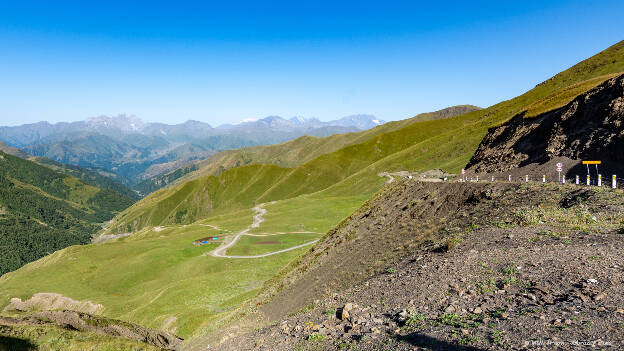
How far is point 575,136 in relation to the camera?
41.8 m

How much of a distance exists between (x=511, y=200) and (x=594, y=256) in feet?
31.6

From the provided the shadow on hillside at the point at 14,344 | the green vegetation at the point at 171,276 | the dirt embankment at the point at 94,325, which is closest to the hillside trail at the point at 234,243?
the green vegetation at the point at 171,276

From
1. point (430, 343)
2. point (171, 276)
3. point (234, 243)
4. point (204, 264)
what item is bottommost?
point (171, 276)

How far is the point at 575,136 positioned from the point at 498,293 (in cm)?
4188

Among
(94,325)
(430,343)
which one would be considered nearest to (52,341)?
(94,325)

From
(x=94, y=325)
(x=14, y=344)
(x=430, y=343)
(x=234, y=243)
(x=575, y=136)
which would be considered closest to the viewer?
(x=430, y=343)

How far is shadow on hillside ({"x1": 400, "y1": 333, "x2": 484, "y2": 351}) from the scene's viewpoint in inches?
368

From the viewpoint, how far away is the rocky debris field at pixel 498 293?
9.48 m

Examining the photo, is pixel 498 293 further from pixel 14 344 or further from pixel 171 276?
pixel 171 276

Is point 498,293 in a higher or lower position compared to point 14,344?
higher

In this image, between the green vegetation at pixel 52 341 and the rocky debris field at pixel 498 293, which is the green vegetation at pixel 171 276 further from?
the rocky debris field at pixel 498 293

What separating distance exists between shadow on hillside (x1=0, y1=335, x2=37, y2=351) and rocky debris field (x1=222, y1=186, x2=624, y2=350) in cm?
1230

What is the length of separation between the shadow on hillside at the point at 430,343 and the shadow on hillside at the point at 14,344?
71.0 feet

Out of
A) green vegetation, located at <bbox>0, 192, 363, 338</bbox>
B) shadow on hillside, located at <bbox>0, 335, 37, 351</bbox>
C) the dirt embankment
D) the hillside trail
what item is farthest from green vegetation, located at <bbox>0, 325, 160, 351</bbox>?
the hillside trail
